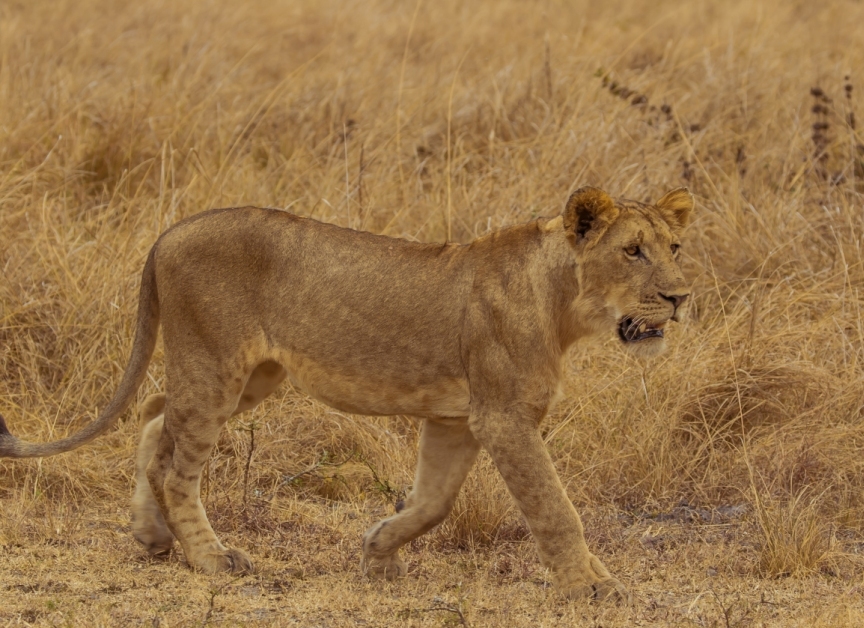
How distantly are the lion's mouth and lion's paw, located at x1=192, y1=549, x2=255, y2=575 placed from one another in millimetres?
1474

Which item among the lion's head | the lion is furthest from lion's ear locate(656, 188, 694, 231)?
the lion's head

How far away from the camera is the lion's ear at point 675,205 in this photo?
442cm

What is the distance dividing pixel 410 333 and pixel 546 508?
72cm

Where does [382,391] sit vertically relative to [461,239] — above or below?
above

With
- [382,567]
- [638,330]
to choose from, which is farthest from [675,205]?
[382,567]

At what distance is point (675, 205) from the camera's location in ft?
14.6

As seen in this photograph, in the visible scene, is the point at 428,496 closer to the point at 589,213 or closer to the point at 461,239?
the point at 589,213

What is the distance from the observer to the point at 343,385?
4.37 meters

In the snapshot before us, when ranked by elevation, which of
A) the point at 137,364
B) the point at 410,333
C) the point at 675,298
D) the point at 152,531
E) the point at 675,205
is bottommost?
the point at 152,531

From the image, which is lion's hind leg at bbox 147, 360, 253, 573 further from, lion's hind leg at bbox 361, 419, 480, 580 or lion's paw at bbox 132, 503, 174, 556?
lion's hind leg at bbox 361, 419, 480, 580

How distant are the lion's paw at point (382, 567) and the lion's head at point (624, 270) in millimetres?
1038

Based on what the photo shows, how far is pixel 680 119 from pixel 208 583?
5136 mm

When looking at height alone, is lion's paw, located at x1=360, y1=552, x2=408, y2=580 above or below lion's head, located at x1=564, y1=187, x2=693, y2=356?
below

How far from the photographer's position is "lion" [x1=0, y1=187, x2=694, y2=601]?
4141mm
